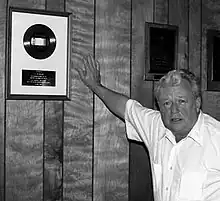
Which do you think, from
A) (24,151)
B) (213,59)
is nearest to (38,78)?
(24,151)

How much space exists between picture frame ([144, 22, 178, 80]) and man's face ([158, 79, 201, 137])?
1.41 feet

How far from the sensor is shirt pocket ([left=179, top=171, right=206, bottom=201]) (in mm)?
2141

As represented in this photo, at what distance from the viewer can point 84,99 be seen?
2453 mm

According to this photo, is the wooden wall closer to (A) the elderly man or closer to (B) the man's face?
(A) the elderly man

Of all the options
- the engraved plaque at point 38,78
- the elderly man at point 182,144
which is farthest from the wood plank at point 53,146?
the elderly man at point 182,144

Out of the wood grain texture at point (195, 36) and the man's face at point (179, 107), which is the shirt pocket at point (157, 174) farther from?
the wood grain texture at point (195, 36)

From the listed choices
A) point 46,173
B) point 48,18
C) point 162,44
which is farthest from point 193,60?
point 46,173

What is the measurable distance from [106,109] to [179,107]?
504mm

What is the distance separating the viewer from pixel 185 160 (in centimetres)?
219

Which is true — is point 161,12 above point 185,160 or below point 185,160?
above

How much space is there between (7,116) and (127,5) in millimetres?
982

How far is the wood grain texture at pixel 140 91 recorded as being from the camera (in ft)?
8.54

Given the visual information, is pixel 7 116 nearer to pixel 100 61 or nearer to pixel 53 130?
pixel 53 130

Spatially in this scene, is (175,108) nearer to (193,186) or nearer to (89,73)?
(193,186)
